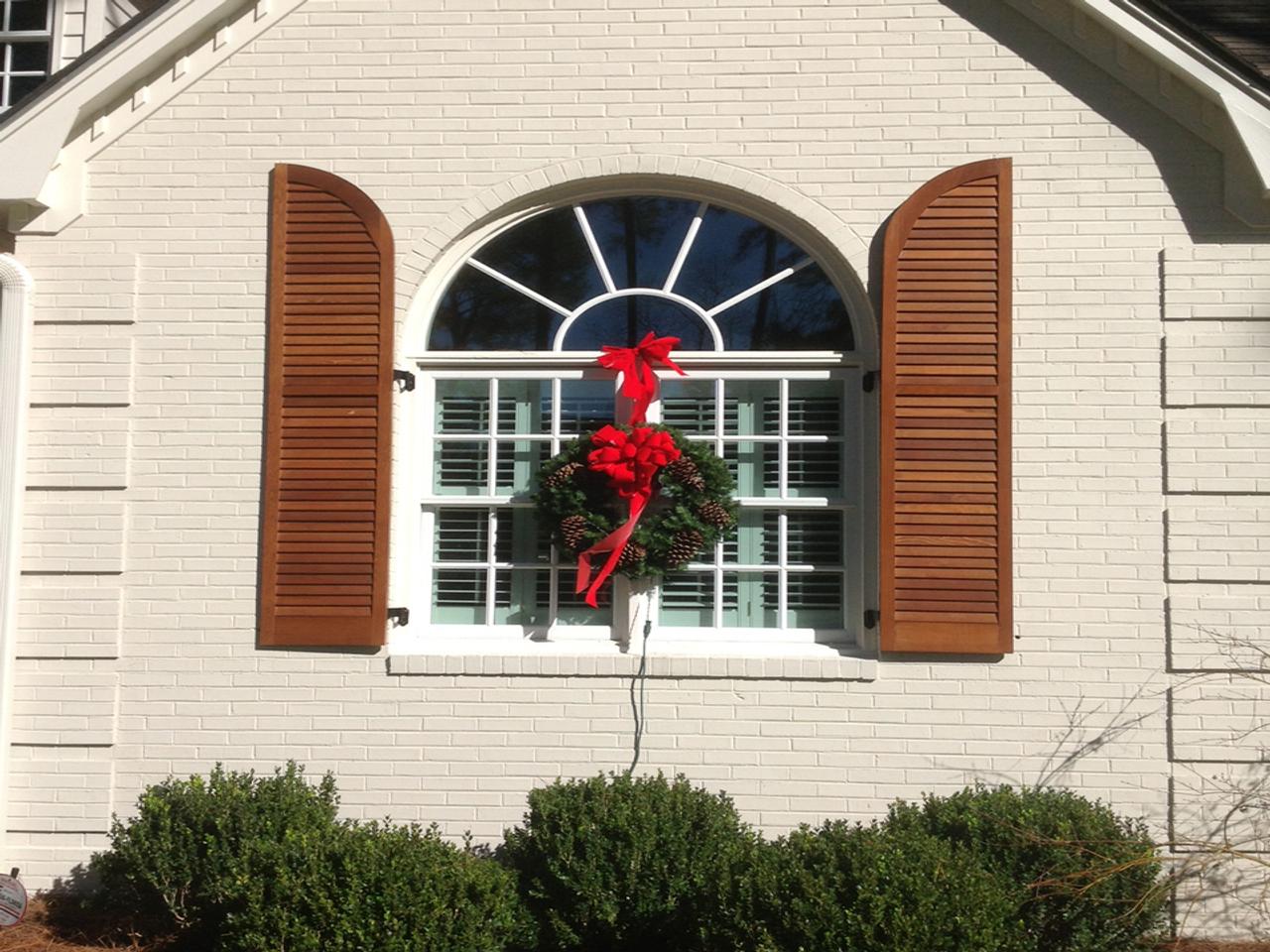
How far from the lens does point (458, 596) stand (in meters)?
6.33

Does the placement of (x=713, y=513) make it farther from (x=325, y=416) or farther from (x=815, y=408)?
(x=325, y=416)

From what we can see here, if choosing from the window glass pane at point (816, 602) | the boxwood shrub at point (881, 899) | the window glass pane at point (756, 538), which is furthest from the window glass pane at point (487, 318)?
the boxwood shrub at point (881, 899)

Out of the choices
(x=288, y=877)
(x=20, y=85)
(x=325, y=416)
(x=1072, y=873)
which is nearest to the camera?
(x=288, y=877)

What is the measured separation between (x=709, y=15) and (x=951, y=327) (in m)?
2.05

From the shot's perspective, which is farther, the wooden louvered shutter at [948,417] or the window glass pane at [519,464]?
the window glass pane at [519,464]

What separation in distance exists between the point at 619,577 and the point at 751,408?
3.70ft

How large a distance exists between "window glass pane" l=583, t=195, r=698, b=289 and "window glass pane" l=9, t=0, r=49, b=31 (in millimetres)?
3688

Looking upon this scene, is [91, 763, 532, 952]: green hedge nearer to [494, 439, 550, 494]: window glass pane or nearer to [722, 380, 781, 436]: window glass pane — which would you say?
[494, 439, 550, 494]: window glass pane

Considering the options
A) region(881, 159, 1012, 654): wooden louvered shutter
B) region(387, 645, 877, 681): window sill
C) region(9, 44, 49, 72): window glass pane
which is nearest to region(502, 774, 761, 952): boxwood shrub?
region(387, 645, 877, 681): window sill

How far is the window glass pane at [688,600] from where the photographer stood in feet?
20.5

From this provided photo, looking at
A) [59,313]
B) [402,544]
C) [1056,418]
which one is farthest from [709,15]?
[59,313]

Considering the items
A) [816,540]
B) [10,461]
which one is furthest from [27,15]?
[816,540]

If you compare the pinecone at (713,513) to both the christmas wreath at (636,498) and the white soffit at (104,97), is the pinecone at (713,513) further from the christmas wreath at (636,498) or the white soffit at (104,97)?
the white soffit at (104,97)

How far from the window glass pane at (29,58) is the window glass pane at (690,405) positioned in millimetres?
4346
